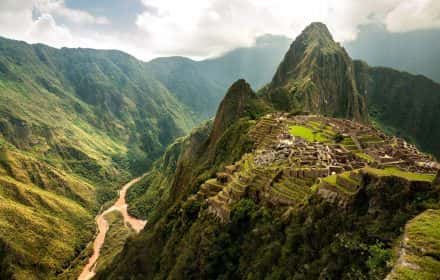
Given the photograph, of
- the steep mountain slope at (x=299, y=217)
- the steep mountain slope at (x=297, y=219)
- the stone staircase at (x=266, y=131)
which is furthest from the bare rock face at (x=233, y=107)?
the steep mountain slope at (x=297, y=219)

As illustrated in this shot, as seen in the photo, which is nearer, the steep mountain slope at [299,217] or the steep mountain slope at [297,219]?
the steep mountain slope at [299,217]

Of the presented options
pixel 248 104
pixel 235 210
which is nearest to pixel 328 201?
pixel 235 210

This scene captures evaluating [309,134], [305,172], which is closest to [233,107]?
[309,134]

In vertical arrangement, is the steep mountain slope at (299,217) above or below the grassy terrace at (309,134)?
below

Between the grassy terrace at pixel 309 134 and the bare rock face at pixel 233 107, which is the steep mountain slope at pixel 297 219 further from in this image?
the bare rock face at pixel 233 107

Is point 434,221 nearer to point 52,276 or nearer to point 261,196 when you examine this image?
point 261,196

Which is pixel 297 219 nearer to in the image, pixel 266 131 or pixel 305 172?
pixel 305 172

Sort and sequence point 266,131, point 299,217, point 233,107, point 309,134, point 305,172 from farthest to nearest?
point 233,107 → point 266,131 → point 309,134 → point 305,172 → point 299,217

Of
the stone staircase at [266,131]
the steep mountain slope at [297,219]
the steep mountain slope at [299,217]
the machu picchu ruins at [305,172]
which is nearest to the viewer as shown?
the steep mountain slope at [299,217]

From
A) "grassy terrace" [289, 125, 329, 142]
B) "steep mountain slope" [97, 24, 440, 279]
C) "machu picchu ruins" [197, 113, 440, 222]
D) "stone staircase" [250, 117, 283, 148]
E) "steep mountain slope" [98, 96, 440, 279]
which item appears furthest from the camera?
"stone staircase" [250, 117, 283, 148]

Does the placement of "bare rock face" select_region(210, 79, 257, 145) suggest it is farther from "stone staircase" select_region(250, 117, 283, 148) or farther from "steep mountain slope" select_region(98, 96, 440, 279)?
"steep mountain slope" select_region(98, 96, 440, 279)

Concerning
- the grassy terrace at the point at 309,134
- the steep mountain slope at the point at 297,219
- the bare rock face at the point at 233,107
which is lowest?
the steep mountain slope at the point at 297,219

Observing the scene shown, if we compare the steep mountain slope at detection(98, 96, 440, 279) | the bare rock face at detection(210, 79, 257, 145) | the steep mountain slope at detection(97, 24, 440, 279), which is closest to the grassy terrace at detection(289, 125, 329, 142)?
the steep mountain slope at detection(97, 24, 440, 279)
